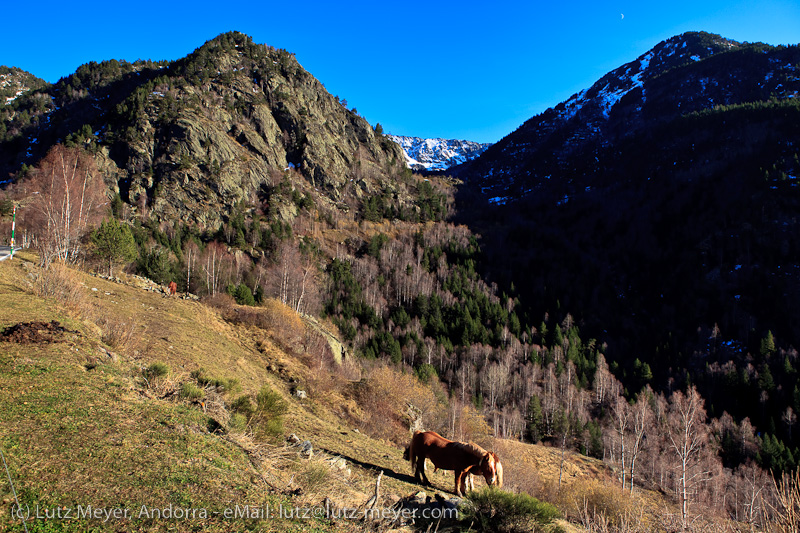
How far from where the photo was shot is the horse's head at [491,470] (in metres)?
7.54

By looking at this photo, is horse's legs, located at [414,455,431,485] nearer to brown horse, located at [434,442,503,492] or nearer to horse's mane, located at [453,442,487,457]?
brown horse, located at [434,442,503,492]

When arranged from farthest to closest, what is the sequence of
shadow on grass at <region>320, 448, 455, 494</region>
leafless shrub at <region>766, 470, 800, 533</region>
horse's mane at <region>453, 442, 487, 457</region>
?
shadow on grass at <region>320, 448, 455, 494</region> → horse's mane at <region>453, 442, 487, 457</region> → leafless shrub at <region>766, 470, 800, 533</region>

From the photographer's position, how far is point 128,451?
4688mm

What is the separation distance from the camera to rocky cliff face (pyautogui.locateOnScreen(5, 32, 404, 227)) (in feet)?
267

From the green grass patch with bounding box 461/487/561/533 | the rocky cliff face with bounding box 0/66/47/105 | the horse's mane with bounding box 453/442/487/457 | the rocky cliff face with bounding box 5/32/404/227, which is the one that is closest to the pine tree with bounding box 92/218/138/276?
the horse's mane with bounding box 453/442/487/457

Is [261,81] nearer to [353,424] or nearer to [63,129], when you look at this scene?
[63,129]

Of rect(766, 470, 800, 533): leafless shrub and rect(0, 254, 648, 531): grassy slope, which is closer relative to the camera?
rect(0, 254, 648, 531): grassy slope

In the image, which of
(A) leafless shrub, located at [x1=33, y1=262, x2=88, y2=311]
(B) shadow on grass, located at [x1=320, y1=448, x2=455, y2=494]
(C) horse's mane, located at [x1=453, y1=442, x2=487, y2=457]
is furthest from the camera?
(A) leafless shrub, located at [x1=33, y1=262, x2=88, y2=311]

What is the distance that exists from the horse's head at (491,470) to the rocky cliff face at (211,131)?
8651 cm

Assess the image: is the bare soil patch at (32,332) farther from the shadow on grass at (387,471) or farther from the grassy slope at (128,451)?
the shadow on grass at (387,471)

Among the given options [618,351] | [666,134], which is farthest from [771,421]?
[666,134]

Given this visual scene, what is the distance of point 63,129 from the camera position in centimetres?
9575

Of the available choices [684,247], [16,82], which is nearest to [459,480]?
[684,247]

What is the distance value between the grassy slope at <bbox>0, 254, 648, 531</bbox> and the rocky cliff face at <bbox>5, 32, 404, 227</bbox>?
8167 cm
